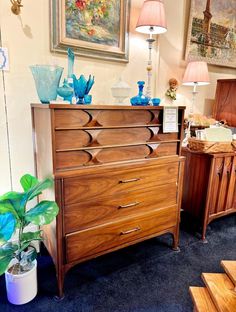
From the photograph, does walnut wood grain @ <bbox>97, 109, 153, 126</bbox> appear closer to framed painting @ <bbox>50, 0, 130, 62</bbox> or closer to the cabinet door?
framed painting @ <bbox>50, 0, 130, 62</bbox>

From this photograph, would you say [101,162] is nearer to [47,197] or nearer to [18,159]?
[47,197]

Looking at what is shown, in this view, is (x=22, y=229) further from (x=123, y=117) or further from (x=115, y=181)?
(x=123, y=117)

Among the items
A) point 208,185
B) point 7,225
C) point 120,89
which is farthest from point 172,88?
point 7,225

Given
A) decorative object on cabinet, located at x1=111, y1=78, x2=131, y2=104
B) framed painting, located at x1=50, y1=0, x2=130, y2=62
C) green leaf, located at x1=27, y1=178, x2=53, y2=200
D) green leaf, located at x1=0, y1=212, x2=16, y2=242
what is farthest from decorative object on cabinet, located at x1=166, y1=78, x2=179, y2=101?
green leaf, located at x1=0, y1=212, x2=16, y2=242

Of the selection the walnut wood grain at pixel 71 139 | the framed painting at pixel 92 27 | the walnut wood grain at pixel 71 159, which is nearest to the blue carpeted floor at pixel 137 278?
the walnut wood grain at pixel 71 159

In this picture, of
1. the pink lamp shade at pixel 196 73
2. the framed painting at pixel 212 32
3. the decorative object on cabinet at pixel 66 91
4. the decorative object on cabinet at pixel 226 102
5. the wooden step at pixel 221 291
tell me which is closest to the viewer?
the wooden step at pixel 221 291

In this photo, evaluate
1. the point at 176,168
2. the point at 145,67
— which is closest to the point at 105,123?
the point at 176,168

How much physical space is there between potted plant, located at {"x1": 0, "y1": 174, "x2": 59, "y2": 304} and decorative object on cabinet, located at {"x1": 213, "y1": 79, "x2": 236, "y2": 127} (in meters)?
2.20

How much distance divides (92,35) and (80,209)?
1.40 metres

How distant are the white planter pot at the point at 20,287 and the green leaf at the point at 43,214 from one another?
1.41 feet

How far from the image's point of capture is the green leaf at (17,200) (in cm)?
134

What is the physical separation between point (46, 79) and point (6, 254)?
1099mm

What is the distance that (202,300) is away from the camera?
51.2 inches

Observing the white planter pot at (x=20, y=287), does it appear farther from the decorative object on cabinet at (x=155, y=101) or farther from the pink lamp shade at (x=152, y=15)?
the pink lamp shade at (x=152, y=15)
